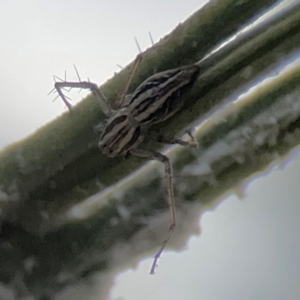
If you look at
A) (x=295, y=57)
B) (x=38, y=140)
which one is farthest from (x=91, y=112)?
(x=295, y=57)

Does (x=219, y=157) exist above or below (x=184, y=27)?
below

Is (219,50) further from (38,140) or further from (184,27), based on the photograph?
(38,140)

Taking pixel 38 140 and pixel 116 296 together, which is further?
pixel 116 296

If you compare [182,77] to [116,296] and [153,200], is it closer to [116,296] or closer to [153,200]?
[153,200]

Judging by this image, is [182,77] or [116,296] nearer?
[182,77]

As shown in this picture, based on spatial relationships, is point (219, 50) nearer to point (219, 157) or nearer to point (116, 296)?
point (219, 157)

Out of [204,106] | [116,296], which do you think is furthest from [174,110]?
[116,296]

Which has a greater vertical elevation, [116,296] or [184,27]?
[184,27]
